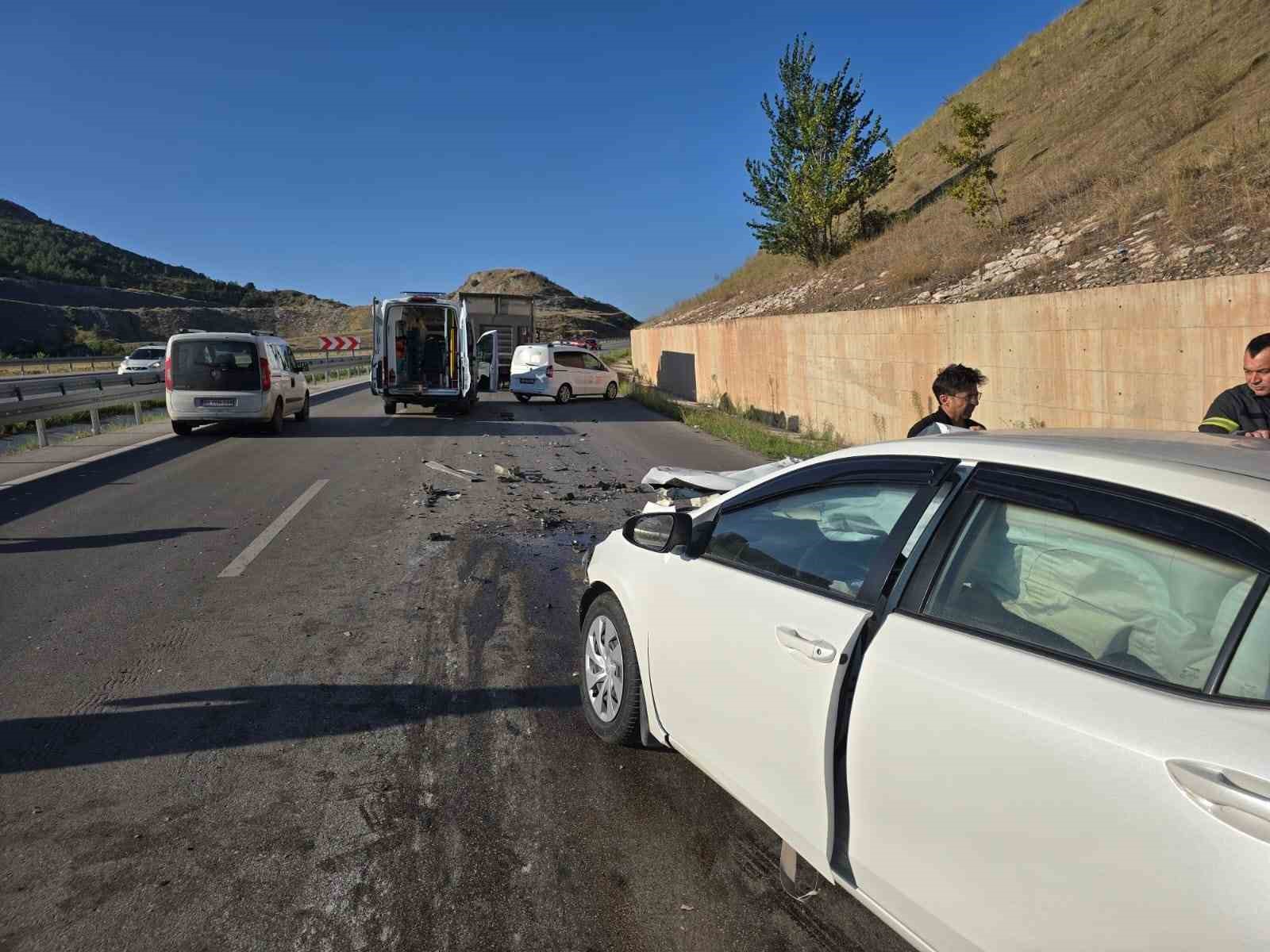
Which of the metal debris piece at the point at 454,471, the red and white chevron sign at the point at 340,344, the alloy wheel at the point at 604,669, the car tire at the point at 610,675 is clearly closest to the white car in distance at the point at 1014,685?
the car tire at the point at 610,675

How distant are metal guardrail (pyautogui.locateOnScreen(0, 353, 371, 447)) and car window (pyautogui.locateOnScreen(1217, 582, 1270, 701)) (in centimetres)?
1713

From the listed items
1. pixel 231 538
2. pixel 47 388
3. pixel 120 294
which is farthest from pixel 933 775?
pixel 120 294

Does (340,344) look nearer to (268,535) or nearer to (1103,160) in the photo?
(1103,160)

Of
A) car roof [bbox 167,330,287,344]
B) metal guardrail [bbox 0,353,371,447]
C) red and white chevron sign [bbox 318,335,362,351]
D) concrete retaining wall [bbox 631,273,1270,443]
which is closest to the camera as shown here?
concrete retaining wall [bbox 631,273,1270,443]

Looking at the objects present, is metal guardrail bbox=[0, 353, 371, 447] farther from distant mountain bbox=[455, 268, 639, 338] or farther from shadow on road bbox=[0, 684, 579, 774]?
distant mountain bbox=[455, 268, 639, 338]

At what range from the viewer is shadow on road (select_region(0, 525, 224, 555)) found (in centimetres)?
798

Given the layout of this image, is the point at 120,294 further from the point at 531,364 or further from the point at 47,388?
the point at 531,364

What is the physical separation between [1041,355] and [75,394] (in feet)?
80.0

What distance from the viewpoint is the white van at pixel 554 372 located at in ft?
87.8

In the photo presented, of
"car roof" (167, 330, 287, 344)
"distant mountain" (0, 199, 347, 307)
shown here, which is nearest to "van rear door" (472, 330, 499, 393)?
"car roof" (167, 330, 287, 344)

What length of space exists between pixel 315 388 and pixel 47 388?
8357 millimetres

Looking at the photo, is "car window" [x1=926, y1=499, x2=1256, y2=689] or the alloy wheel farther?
the alloy wheel

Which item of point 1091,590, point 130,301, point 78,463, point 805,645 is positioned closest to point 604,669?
point 805,645

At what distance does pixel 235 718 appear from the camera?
4.36 m
